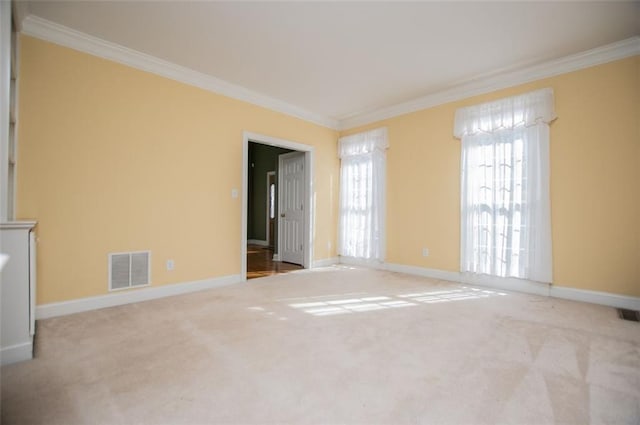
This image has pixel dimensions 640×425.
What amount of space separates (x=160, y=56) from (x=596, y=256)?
5.36 m

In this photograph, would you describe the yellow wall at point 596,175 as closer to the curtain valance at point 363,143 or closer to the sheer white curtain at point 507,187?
the sheer white curtain at point 507,187

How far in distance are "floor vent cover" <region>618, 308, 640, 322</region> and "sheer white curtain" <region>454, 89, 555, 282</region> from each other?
2.17 ft

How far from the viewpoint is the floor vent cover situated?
283 centimetres

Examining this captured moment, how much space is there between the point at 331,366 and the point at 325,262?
3740 mm

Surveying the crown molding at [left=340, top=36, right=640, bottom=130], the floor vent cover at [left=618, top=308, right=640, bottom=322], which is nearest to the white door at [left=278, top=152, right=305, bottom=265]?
the crown molding at [left=340, top=36, right=640, bottom=130]

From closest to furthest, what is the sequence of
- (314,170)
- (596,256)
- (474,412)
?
(474,412)
(596,256)
(314,170)

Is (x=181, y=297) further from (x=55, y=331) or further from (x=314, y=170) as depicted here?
(x=314, y=170)

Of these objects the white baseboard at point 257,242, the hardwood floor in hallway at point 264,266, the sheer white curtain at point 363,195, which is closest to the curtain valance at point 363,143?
the sheer white curtain at point 363,195

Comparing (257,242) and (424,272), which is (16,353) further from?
(257,242)

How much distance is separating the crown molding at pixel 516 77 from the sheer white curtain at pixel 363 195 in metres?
0.46

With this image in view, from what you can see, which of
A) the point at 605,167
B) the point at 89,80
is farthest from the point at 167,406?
the point at 605,167

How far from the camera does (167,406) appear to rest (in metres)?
1.56

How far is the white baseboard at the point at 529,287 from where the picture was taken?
3.17 meters

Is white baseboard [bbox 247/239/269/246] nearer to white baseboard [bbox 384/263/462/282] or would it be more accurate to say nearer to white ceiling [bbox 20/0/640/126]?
white baseboard [bbox 384/263/462/282]
